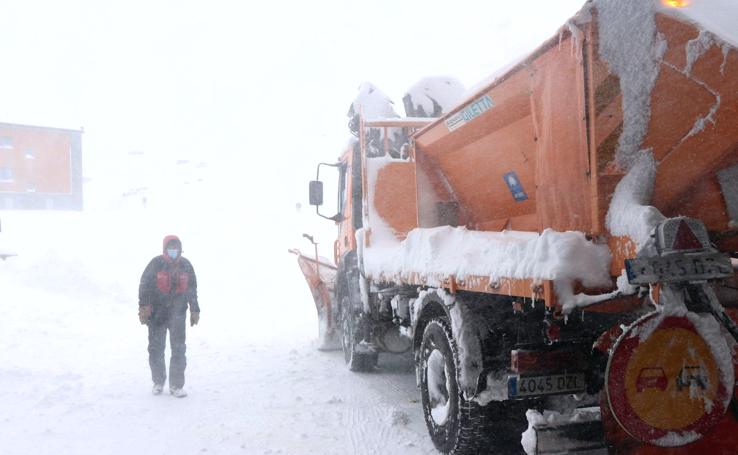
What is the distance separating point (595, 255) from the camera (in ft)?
7.84

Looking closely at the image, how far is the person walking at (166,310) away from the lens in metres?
5.62

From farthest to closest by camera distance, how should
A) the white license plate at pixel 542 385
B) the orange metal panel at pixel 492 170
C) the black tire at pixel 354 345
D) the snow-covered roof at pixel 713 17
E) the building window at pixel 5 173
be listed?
the building window at pixel 5 173
the black tire at pixel 354 345
the orange metal panel at pixel 492 170
the white license plate at pixel 542 385
the snow-covered roof at pixel 713 17

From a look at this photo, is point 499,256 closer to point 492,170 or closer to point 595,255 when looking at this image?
point 595,255

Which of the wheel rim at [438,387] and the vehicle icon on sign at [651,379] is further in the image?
the wheel rim at [438,387]

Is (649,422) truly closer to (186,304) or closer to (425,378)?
(425,378)

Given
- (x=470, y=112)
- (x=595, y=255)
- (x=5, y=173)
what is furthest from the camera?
(x=5, y=173)

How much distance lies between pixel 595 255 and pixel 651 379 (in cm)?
54

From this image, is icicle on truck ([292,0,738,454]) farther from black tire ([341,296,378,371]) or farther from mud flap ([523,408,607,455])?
black tire ([341,296,378,371])

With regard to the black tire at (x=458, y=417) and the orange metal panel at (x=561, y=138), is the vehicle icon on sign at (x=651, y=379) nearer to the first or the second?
the orange metal panel at (x=561, y=138)

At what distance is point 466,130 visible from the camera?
384 cm

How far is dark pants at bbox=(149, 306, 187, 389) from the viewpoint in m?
5.61

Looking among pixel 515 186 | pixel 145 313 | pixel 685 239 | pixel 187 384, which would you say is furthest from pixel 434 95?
pixel 685 239

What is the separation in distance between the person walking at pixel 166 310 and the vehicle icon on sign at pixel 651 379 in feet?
15.0

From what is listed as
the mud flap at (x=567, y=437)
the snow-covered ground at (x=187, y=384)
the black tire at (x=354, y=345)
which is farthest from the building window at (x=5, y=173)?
the mud flap at (x=567, y=437)
